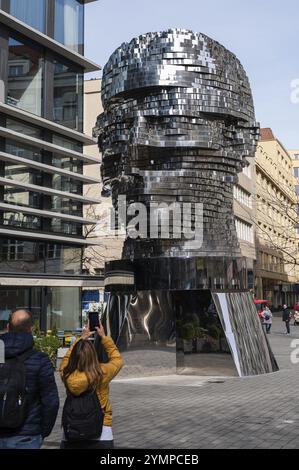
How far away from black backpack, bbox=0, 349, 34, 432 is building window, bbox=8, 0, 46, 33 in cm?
2951

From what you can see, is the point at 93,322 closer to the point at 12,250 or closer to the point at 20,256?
the point at 12,250

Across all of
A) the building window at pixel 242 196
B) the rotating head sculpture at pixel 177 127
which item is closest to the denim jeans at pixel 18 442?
the rotating head sculpture at pixel 177 127

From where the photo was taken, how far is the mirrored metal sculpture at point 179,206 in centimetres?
1186

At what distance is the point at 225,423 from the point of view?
738cm

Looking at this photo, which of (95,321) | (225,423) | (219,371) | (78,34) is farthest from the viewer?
(78,34)

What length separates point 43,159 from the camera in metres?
32.1

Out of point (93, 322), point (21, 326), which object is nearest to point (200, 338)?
point (93, 322)

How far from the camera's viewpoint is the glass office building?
2931 centimetres

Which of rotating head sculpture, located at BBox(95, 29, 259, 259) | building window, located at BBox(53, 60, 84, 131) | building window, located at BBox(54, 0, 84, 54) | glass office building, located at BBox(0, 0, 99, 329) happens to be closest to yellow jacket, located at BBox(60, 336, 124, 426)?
rotating head sculpture, located at BBox(95, 29, 259, 259)

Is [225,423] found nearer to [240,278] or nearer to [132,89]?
[240,278]

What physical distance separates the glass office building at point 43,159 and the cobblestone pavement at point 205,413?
61.2 ft

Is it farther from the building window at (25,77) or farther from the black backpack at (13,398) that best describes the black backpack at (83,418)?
the building window at (25,77)
